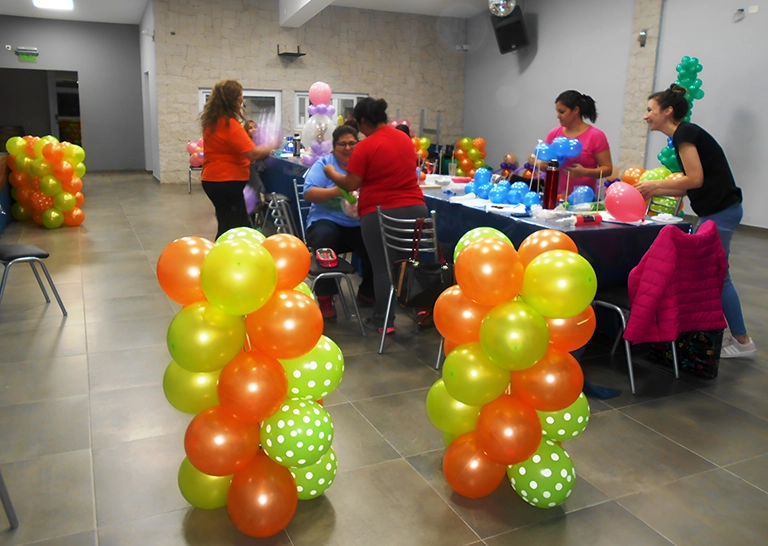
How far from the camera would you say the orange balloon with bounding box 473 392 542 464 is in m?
1.94

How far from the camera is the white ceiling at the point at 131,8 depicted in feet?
38.0

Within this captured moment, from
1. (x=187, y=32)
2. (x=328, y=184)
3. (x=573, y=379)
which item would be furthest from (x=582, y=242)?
(x=187, y=32)

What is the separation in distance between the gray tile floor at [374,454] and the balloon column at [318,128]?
8.24ft

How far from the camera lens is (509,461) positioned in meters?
1.97

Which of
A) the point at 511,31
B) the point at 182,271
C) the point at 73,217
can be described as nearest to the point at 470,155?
the point at 511,31

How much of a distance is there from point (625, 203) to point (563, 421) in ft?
5.03

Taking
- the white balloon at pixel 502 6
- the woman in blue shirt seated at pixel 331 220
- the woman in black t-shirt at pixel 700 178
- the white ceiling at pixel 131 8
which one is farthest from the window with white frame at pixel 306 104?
the woman in black t-shirt at pixel 700 178

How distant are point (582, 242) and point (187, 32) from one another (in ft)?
33.4

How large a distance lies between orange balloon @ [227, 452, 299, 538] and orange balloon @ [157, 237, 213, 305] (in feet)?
1.75

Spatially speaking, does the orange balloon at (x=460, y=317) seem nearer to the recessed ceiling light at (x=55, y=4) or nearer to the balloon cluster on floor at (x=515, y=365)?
the balloon cluster on floor at (x=515, y=365)

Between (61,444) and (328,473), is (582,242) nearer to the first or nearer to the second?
(328,473)

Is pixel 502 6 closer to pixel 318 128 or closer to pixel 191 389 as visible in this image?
pixel 318 128

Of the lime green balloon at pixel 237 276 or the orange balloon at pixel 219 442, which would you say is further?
the orange balloon at pixel 219 442

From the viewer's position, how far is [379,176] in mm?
3480
